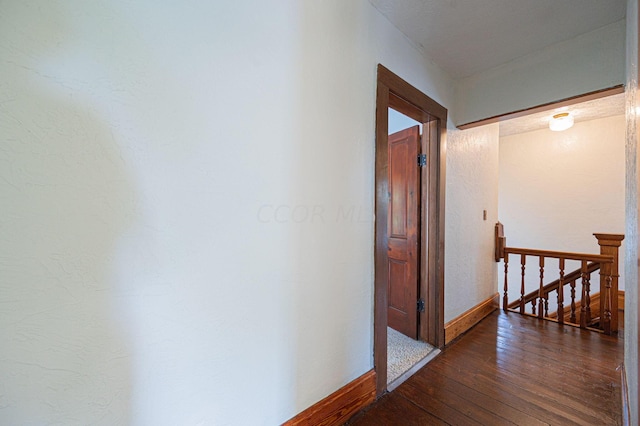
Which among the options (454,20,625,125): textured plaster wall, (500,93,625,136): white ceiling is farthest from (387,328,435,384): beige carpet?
(500,93,625,136): white ceiling

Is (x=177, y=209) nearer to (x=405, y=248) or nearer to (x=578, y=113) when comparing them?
(x=405, y=248)

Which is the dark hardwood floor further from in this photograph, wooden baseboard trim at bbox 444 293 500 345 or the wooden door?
the wooden door

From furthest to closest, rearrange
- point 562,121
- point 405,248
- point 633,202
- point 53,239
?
point 562,121, point 405,248, point 633,202, point 53,239

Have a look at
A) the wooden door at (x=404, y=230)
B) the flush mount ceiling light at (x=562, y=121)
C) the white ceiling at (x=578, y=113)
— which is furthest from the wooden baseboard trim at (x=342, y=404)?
the flush mount ceiling light at (x=562, y=121)

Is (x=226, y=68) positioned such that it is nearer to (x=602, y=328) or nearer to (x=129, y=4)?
(x=129, y=4)

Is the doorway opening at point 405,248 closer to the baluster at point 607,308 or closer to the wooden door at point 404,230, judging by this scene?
the wooden door at point 404,230

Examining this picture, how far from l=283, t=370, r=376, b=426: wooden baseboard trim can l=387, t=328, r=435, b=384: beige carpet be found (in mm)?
287

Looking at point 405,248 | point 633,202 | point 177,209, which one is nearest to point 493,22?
point 633,202

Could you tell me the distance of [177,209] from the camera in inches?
32.0

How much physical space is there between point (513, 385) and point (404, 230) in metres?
1.28

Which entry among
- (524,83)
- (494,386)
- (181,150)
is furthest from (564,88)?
(181,150)

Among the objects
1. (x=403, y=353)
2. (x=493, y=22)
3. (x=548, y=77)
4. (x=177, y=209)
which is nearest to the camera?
(x=177, y=209)

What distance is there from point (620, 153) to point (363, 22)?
421cm

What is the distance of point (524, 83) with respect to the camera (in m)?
1.91
